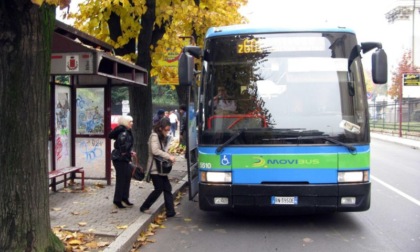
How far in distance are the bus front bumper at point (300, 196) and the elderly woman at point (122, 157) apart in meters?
1.88

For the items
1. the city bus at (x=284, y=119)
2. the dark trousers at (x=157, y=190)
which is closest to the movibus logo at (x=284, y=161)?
the city bus at (x=284, y=119)

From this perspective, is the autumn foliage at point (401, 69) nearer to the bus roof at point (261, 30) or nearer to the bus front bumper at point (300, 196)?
the bus roof at point (261, 30)

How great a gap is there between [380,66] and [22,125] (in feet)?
15.9

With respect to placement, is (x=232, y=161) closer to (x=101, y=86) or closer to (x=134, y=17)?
(x=101, y=86)

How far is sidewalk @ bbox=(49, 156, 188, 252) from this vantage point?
620 cm

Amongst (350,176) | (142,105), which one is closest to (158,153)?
(350,176)

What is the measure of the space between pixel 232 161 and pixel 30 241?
9.64 ft

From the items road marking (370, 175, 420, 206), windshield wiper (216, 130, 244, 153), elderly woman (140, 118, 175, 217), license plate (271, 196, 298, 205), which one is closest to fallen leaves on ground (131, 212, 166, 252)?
elderly woman (140, 118, 175, 217)

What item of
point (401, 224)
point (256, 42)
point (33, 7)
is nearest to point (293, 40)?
point (256, 42)

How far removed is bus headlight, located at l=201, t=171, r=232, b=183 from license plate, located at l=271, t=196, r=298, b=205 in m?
0.67

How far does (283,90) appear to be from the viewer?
6797mm

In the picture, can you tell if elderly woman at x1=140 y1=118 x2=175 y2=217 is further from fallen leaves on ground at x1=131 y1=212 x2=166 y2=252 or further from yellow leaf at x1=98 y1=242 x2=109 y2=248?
yellow leaf at x1=98 y1=242 x2=109 y2=248

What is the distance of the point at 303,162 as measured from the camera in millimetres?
6516

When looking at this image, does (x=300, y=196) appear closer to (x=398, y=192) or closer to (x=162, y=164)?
(x=162, y=164)
